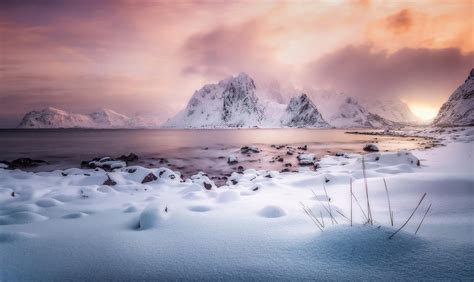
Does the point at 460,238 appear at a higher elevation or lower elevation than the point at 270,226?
higher

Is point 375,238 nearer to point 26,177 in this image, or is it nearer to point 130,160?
point 26,177

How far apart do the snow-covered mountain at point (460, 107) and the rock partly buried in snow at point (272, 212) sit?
15595 centimetres

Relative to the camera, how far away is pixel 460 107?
13688 centimetres

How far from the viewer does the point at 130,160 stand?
22875 mm

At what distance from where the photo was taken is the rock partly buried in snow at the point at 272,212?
4.21 metres

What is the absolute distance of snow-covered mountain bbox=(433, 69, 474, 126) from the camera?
413ft

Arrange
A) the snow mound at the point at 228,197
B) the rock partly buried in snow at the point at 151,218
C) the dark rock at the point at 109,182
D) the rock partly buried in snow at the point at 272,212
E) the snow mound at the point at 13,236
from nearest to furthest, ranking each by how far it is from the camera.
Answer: the snow mound at the point at 13,236, the rock partly buried in snow at the point at 151,218, the rock partly buried in snow at the point at 272,212, the snow mound at the point at 228,197, the dark rock at the point at 109,182

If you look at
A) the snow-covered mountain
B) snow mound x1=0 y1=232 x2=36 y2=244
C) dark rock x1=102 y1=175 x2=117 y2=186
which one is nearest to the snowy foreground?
snow mound x1=0 y1=232 x2=36 y2=244

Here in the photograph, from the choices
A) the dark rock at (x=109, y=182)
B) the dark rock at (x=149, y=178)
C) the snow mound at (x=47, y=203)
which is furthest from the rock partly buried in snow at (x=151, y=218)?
the dark rock at (x=149, y=178)

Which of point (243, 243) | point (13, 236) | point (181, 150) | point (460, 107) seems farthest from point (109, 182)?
point (460, 107)

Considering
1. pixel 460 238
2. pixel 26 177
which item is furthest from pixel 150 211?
pixel 26 177

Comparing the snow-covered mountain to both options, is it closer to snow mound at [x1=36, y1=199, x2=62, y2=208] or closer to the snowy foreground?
the snowy foreground

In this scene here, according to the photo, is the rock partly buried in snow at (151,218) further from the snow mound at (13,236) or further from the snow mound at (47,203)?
the snow mound at (47,203)

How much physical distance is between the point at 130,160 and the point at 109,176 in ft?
46.1
